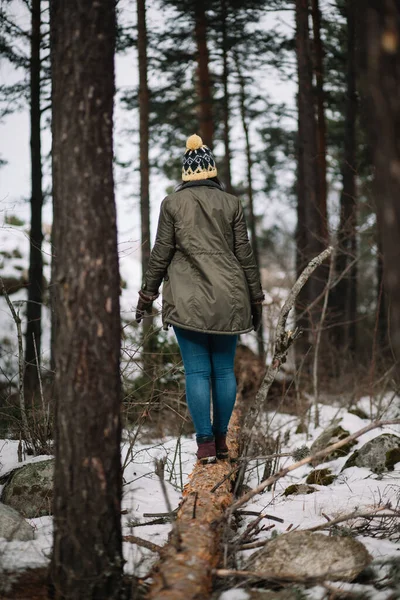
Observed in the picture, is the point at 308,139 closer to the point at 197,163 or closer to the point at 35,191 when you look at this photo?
the point at 35,191

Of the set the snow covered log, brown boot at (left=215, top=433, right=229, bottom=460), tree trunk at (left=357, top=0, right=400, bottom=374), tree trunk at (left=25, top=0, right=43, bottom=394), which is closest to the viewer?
tree trunk at (left=357, top=0, right=400, bottom=374)

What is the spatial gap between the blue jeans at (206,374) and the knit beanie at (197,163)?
1.06 m

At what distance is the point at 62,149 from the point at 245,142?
15.3 meters

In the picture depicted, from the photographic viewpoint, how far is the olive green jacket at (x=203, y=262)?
12.2ft

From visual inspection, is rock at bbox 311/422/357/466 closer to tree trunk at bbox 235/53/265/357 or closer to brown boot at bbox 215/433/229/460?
brown boot at bbox 215/433/229/460

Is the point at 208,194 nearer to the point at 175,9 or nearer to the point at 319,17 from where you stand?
the point at 175,9

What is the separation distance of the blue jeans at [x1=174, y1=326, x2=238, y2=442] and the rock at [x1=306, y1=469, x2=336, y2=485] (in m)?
1.06

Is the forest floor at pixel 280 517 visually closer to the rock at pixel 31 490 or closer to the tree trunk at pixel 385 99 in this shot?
the rock at pixel 31 490

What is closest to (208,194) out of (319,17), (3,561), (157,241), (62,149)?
(157,241)

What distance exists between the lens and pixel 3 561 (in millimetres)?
2572

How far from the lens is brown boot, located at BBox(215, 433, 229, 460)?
4.06 meters

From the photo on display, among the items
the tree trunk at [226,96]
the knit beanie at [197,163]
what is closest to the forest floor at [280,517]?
the knit beanie at [197,163]

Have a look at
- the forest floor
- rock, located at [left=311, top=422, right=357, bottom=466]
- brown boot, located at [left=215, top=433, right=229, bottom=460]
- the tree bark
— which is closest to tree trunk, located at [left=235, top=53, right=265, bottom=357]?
the tree bark

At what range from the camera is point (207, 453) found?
387 cm
